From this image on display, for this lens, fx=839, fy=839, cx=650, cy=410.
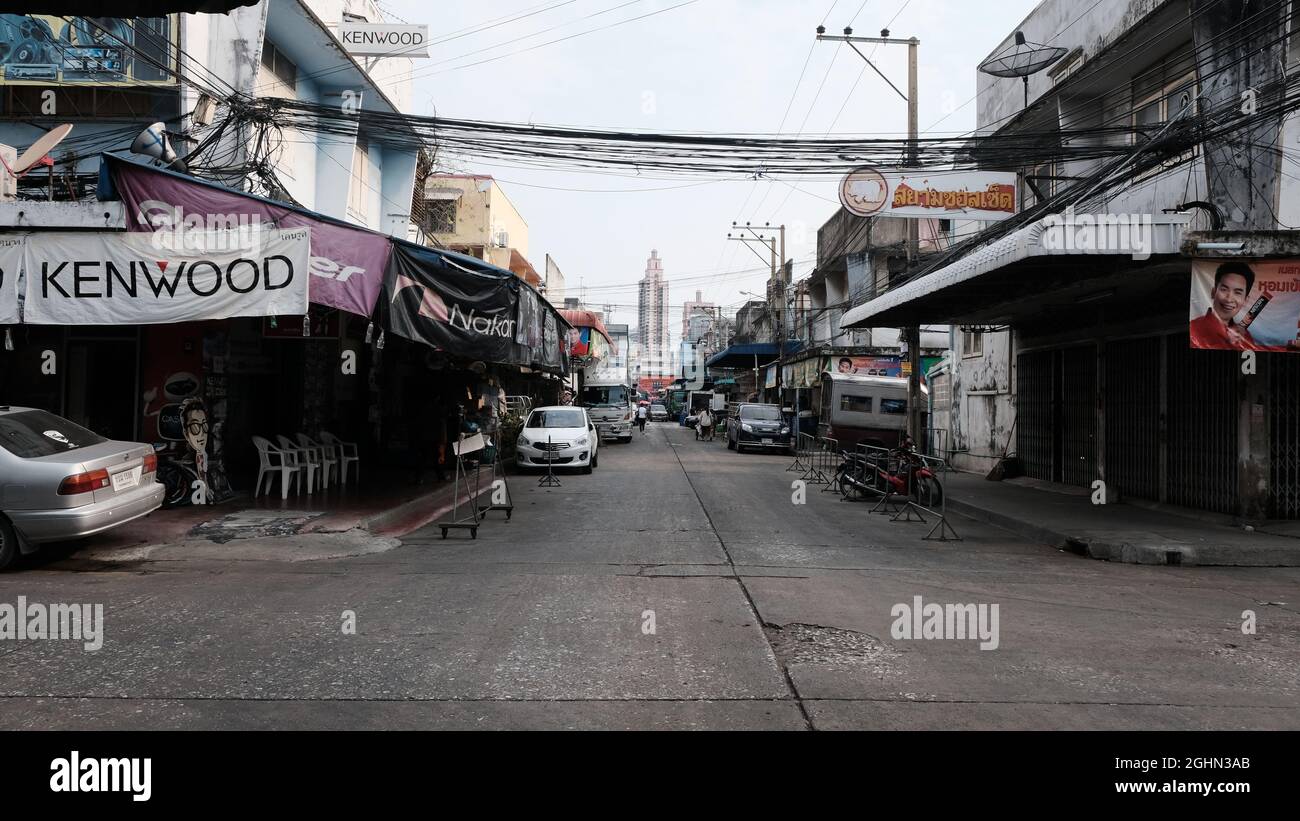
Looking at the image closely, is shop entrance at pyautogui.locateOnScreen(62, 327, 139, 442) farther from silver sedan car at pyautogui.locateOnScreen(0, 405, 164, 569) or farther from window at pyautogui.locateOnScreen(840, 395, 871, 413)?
window at pyautogui.locateOnScreen(840, 395, 871, 413)

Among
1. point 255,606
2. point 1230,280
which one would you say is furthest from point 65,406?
point 1230,280

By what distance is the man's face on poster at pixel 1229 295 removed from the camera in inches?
420

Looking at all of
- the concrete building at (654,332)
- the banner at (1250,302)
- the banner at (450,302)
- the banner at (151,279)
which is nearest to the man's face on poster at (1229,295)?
the banner at (1250,302)

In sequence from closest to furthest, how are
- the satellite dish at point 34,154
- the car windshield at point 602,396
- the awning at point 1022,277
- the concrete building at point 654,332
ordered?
the awning at point 1022,277 → the satellite dish at point 34,154 → the car windshield at point 602,396 → the concrete building at point 654,332

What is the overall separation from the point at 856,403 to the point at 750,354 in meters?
24.1

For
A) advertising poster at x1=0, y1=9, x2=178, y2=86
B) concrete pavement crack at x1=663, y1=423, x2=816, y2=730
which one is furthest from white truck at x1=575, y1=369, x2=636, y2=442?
advertising poster at x1=0, y1=9, x2=178, y2=86

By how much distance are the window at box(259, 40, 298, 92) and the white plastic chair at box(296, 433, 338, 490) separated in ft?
24.8

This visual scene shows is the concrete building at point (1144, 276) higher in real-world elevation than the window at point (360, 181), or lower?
lower

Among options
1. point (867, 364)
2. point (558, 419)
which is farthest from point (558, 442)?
point (867, 364)

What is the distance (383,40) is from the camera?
18.5m

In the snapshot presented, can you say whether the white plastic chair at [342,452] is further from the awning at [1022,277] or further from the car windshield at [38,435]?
the awning at [1022,277]

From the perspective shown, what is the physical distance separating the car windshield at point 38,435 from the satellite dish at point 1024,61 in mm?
15967

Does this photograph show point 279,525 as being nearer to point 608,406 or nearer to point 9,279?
point 9,279
